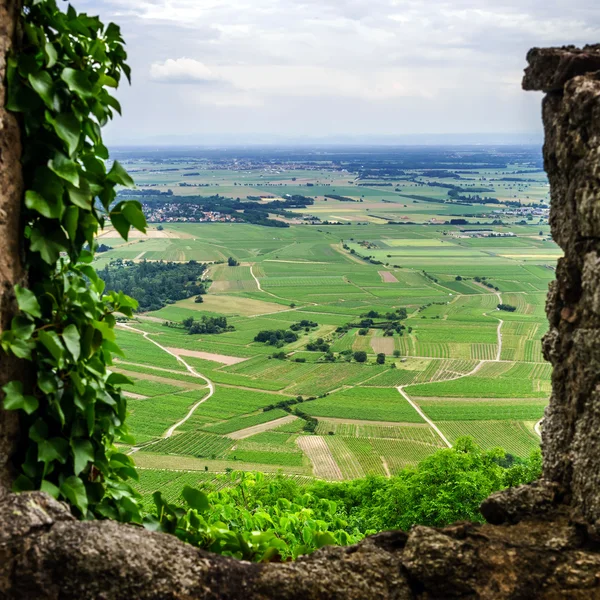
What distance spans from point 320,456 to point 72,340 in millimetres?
44132

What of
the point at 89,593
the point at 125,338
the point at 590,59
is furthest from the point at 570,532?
the point at 125,338

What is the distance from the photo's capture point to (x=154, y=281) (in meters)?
94.8

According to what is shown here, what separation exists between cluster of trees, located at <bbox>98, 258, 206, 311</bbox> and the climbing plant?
82124 millimetres

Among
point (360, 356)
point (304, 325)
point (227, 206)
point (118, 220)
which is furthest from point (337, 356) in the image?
point (227, 206)

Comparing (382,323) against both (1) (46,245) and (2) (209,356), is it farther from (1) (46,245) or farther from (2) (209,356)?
(1) (46,245)

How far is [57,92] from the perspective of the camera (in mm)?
3783

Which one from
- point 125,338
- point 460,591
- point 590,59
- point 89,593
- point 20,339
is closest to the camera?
point 89,593

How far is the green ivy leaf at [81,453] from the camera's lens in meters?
3.88

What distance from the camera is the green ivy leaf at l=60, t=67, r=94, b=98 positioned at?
374 centimetres

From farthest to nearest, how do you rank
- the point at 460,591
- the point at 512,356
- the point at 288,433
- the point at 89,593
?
1. the point at 512,356
2. the point at 288,433
3. the point at 460,591
4. the point at 89,593

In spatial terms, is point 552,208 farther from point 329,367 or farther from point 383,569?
point 329,367

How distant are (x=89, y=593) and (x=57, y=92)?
2.67 m

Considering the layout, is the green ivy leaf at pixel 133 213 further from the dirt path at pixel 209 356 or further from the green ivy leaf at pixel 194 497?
the dirt path at pixel 209 356

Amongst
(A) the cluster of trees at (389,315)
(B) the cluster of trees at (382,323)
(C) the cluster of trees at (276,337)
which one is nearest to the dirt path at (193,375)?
(C) the cluster of trees at (276,337)
